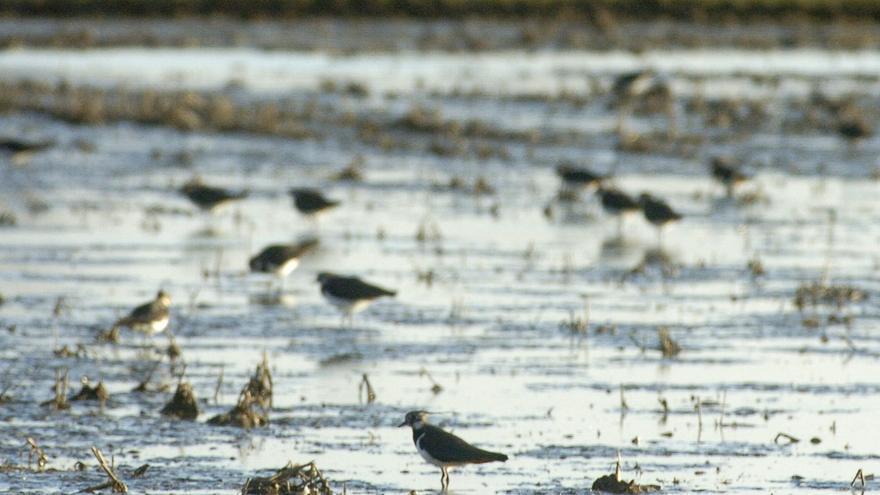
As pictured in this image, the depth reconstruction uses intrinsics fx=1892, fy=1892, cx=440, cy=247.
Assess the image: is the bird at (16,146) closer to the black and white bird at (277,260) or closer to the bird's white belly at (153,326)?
A: the black and white bird at (277,260)

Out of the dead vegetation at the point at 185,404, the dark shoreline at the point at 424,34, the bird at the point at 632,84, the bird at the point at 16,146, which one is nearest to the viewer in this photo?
the dead vegetation at the point at 185,404

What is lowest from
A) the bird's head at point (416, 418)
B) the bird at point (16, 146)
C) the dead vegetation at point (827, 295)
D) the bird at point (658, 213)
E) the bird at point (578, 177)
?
the bird's head at point (416, 418)

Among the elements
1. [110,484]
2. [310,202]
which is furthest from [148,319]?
[310,202]

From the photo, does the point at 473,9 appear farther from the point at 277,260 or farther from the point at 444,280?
the point at 277,260

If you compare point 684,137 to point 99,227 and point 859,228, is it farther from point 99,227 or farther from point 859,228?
point 99,227

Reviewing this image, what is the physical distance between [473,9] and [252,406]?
152ft

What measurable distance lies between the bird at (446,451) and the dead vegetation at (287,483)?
744mm

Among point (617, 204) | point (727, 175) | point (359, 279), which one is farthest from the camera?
point (727, 175)

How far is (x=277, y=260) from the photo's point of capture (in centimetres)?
1797

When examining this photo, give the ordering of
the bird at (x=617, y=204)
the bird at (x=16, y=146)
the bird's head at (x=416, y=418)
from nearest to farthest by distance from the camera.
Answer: the bird's head at (x=416, y=418) → the bird at (x=617, y=204) → the bird at (x=16, y=146)

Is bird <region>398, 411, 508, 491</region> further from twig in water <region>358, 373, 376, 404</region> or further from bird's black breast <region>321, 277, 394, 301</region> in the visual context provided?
bird's black breast <region>321, 277, 394, 301</region>

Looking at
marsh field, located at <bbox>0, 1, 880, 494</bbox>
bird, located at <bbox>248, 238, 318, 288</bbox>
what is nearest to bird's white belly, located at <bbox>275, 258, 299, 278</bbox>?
bird, located at <bbox>248, 238, 318, 288</bbox>

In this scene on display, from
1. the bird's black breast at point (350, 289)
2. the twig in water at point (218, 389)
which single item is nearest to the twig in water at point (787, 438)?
the twig in water at point (218, 389)

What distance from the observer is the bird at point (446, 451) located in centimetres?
1046
